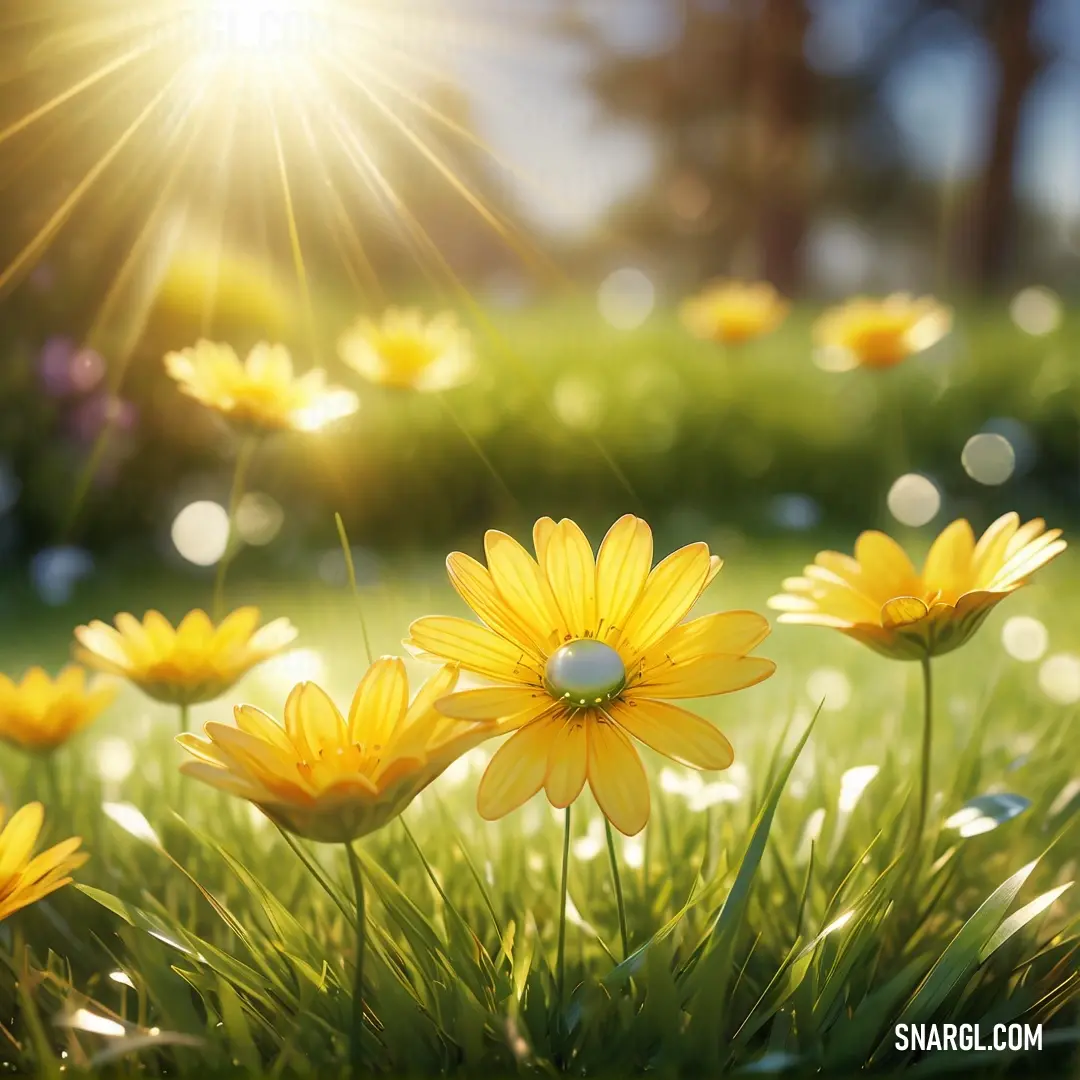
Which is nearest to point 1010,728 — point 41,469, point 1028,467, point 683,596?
point 683,596

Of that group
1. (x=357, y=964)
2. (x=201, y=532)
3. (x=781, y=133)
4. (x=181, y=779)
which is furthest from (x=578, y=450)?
(x=781, y=133)

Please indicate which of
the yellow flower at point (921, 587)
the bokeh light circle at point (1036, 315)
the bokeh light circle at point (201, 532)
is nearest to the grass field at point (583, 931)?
the yellow flower at point (921, 587)

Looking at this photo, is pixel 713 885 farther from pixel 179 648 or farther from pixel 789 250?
pixel 789 250

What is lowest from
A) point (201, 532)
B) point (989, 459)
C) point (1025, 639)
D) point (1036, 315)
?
point (1025, 639)

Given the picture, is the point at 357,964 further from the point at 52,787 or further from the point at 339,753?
the point at 52,787

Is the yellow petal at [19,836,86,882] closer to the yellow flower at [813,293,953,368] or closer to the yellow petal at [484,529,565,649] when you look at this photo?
the yellow petal at [484,529,565,649]

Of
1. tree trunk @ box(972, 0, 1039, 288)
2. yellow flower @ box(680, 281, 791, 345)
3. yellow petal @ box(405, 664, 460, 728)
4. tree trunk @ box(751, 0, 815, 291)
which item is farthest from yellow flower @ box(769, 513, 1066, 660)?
tree trunk @ box(751, 0, 815, 291)
